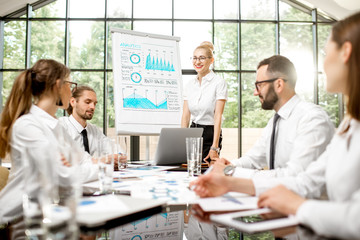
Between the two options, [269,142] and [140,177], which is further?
[269,142]

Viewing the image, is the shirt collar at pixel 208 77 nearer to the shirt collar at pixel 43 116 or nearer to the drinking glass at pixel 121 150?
the drinking glass at pixel 121 150

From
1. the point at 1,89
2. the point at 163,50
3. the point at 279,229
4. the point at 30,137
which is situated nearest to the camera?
the point at 279,229

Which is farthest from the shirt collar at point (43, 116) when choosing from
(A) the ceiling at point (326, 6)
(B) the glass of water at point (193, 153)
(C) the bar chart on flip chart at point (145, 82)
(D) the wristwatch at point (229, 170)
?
(A) the ceiling at point (326, 6)

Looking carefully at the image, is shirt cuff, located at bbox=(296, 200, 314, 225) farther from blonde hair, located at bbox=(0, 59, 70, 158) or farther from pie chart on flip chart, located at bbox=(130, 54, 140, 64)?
pie chart on flip chart, located at bbox=(130, 54, 140, 64)

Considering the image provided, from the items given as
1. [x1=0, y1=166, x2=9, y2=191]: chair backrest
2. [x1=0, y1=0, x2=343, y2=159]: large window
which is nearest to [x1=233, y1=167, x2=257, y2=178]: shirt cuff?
[x1=0, y1=166, x2=9, y2=191]: chair backrest

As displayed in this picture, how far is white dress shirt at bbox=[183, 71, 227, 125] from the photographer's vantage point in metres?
3.28

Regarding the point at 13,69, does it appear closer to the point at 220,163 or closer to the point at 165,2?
the point at 165,2

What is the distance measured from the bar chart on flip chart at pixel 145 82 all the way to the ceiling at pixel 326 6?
18.8ft

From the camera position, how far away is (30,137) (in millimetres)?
1445

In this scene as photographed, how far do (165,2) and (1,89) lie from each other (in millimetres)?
4447

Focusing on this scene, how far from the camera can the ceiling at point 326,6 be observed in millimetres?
7586

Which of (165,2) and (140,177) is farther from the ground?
(165,2)

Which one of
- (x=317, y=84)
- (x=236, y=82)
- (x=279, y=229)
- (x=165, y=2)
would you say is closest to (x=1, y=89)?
(x=165, y=2)

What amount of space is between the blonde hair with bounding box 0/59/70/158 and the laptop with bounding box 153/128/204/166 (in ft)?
2.48
